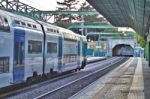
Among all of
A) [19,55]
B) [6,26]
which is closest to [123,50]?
[19,55]

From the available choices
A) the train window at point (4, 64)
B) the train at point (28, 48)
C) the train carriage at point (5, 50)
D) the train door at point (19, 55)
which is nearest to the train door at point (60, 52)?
the train at point (28, 48)

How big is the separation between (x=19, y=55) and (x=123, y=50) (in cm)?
13115

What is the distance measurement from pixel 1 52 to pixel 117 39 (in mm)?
120867

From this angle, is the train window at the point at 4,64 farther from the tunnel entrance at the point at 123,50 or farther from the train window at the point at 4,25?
the tunnel entrance at the point at 123,50

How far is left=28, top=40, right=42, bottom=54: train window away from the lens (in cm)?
2312

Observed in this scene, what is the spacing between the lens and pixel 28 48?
2269 centimetres

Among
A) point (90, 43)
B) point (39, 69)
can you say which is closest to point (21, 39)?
point (39, 69)

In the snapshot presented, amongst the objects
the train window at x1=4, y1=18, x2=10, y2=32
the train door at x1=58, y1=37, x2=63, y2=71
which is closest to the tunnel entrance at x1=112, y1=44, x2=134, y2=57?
the train door at x1=58, y1=37, x2=63, y2=71

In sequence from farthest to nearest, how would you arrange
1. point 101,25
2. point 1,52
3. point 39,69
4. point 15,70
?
1. point 101,25
2. point 39,69
3. point 15,70
4. point 1,52

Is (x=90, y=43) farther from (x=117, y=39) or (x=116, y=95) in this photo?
(x=116, y=95)

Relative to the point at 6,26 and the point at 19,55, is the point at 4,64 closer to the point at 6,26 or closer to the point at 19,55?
the point at 6,26

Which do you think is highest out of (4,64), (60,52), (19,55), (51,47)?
(51,47)

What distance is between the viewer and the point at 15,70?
797 inches

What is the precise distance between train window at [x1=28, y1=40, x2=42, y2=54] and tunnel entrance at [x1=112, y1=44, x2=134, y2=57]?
119 m
